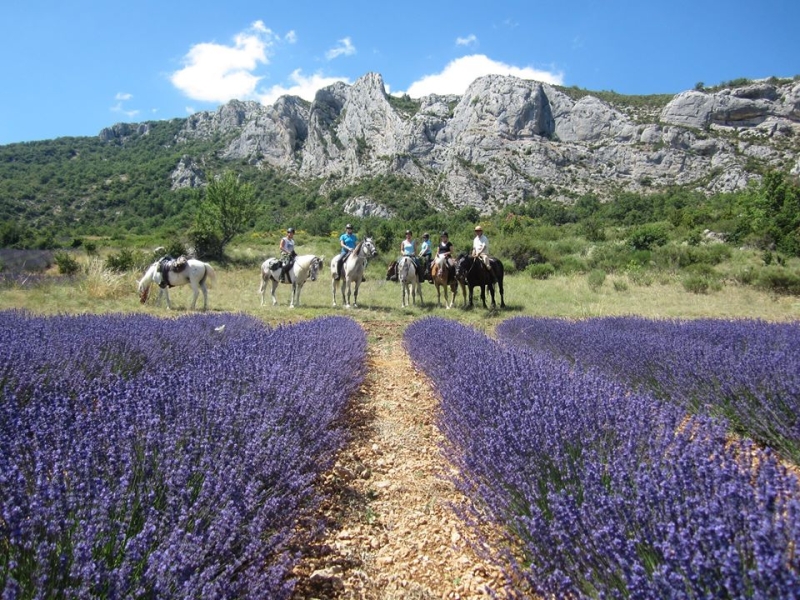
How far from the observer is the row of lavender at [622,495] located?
3.39 feet

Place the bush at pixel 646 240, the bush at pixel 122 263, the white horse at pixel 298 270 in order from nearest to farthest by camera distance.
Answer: the white horse at pixel 298 270
the bush at pixel 122 263
the bush at pixel 646 240

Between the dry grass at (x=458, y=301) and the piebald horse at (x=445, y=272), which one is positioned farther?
the piebald horse at (x=445, y=272)

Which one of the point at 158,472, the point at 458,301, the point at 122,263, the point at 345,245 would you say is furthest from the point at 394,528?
the point at 122,263

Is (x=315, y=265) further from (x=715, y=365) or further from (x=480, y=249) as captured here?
(x=715, y=365)

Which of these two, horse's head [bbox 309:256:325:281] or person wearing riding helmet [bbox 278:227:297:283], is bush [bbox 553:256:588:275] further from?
person wearing riding helmet [bbox 278:227:297:283]

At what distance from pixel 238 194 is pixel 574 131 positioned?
57.5 meters

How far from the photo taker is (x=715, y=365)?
11.4 ft

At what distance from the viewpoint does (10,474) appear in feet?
4.45

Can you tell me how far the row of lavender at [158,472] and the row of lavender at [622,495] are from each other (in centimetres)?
82

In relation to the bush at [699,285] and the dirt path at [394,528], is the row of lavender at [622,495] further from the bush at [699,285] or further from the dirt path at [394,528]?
the bush at [699,285]

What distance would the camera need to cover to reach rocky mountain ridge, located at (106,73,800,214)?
173 feet

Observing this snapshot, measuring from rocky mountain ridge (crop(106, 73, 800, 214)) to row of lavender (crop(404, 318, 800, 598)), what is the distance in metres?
52.5

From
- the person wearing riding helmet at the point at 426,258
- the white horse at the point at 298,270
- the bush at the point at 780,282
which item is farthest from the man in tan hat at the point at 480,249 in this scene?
the bush at the point at 780,282

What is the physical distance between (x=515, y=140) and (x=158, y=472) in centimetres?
6832
